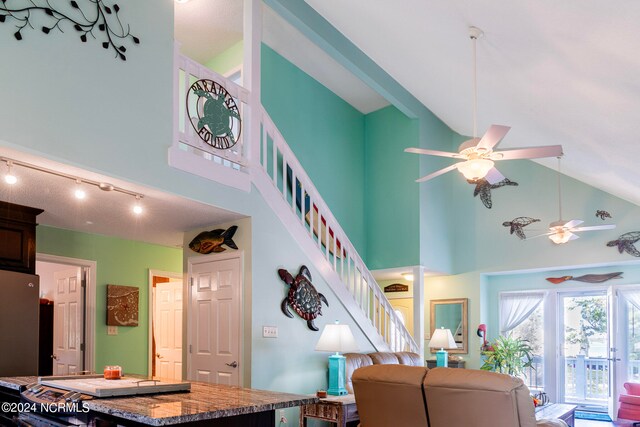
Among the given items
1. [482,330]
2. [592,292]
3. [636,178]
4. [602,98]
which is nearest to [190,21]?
[602,98]

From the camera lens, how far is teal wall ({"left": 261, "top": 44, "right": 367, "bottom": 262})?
26.8ft

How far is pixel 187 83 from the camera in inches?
195

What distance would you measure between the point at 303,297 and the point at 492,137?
2588mm

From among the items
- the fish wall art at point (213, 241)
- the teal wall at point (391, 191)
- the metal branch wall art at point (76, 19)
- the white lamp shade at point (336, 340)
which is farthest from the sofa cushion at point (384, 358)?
the metal branch wall art at point (76, 19)

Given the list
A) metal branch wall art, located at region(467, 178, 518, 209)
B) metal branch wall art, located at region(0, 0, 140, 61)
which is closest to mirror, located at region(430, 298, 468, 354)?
metal branch wall art, located at region(467, 178, 518, 209)

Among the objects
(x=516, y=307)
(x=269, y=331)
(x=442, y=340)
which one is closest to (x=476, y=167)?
(x=269, y=331)

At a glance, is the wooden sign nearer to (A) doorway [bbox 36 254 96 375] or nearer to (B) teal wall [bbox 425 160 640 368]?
(B) teal wall [bbox 425 160 640 368]

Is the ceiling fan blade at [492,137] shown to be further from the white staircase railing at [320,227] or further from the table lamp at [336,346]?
the table lamp at [336,346]

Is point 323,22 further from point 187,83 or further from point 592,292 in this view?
point 592,292

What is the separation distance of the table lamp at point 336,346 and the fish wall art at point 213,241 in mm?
1306

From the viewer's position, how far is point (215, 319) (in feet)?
19.0

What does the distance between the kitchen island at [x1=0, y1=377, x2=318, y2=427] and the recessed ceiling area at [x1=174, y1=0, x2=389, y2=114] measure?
16.3 ft

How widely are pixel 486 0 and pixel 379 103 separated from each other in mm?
5084

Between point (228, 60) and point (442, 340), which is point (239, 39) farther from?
point (442, 340)
